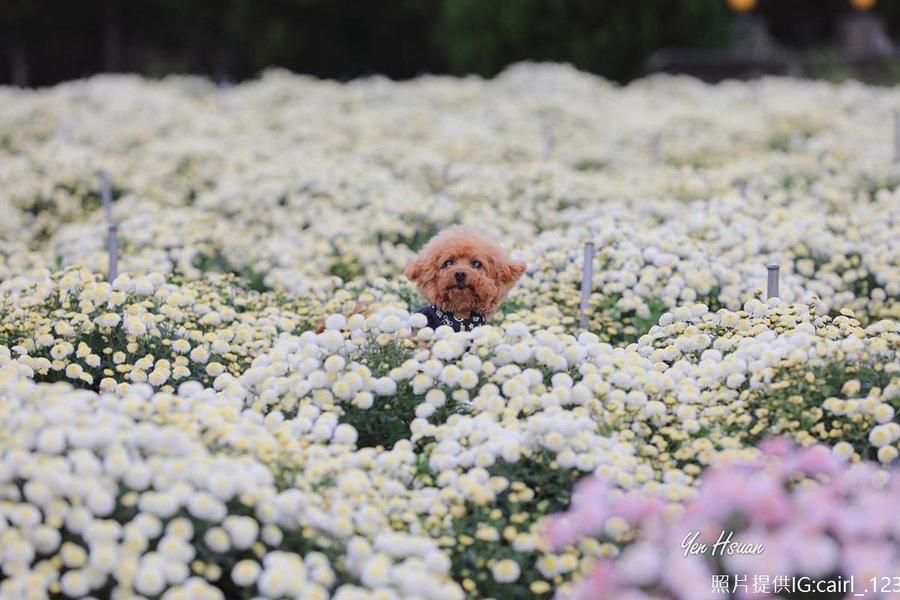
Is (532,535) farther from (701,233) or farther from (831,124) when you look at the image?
(831,124)

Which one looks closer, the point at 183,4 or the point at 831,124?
the point at 831,124

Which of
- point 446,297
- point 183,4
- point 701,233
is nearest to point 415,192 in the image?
point 701,233

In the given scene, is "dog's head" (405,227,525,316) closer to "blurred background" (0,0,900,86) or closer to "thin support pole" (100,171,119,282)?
"thin support pole" (100,171,119,282)

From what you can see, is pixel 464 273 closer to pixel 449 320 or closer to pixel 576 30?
pixel 449 320

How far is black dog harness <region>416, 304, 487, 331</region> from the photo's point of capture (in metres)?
5.20

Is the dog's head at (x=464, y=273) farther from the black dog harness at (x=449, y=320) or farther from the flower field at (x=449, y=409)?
the flower field at (x=449, y=409)

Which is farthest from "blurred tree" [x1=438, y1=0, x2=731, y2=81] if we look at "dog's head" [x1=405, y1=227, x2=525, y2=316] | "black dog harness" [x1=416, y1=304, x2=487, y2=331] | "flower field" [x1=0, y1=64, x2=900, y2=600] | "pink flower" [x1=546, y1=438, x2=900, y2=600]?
"pink flower" [x1=546, y1=438, x2=900, y2=600]

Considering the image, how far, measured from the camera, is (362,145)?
41.6ft

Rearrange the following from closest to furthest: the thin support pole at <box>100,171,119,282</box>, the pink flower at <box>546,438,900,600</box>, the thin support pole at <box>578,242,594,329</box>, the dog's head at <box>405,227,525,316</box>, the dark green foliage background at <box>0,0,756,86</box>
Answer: the pink flower at <box>546,438,900,600</box>
the dog's head at <box>405,227,525,316</box>
the thin support pole at <box>578,242,594,329</box>
the thin support pole at <box>100,171,119,282</box>
the dark green foliage background at <box>0,0,756,86</box>

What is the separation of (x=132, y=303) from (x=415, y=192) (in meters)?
4.69

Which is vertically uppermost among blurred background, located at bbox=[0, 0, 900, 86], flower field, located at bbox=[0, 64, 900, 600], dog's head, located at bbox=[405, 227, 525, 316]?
dog's head, located at bbox=[405, 227, 525, 316]

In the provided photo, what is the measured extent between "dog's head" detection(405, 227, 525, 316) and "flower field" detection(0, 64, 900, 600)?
Answer: 0.28 m

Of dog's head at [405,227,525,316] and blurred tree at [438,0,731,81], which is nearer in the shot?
dog's head at [405,227,525,316]

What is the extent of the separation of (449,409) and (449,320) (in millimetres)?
776
